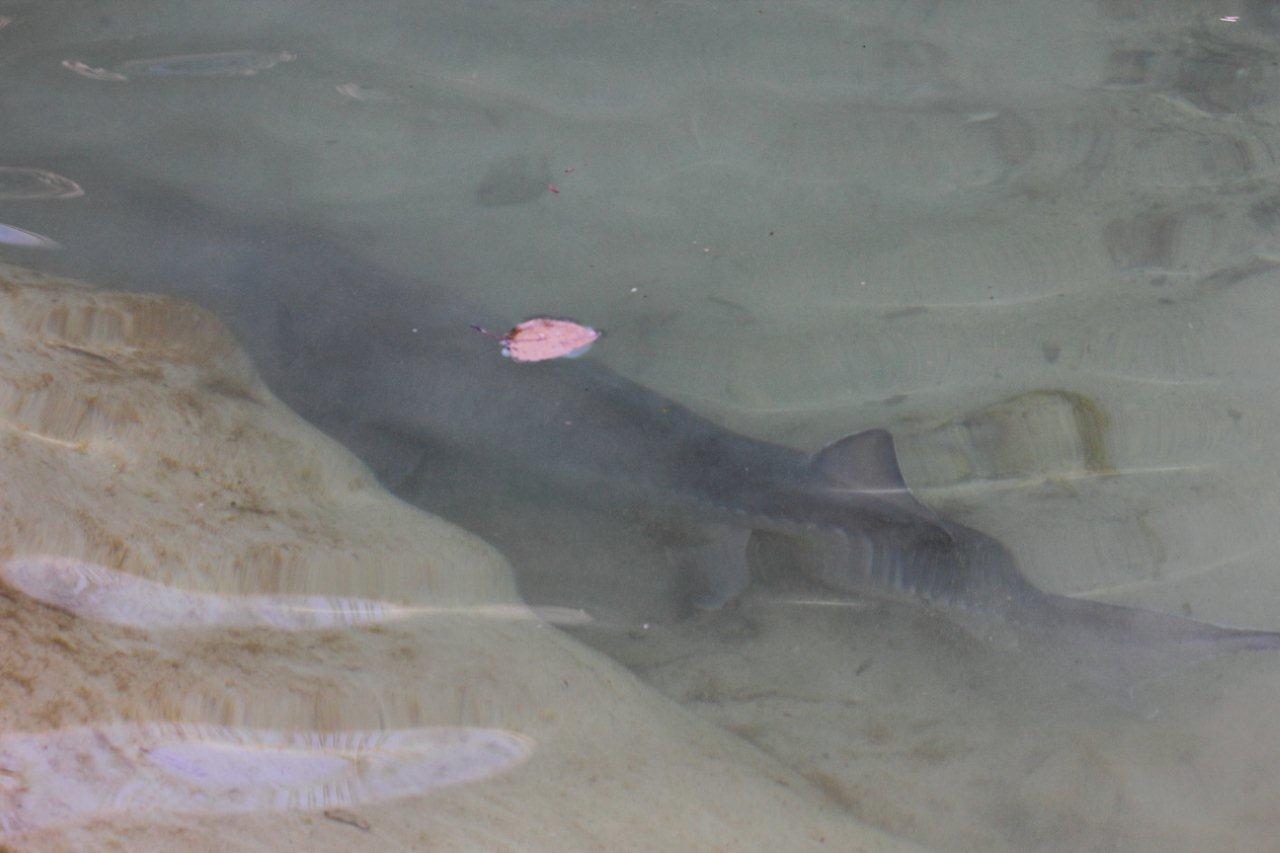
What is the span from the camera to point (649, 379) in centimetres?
344

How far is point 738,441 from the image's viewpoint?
10.4 ft

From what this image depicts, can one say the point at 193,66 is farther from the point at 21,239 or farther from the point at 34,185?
the point at 21,239

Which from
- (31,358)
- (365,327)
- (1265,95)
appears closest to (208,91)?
(365,327)

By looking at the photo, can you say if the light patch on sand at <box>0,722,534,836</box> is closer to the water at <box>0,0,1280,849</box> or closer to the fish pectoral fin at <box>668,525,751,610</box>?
the water at <box>0,0,1280,849</box>

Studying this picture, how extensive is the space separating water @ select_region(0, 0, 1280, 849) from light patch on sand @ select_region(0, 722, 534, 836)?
1cm

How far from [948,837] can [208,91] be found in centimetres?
433

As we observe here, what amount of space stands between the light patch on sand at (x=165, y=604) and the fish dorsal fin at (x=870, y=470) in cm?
144

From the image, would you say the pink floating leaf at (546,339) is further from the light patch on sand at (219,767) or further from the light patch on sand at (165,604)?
the light patch on sand at (219,767)

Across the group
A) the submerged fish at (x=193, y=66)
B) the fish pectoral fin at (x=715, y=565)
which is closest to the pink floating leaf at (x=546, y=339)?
the fish pectoral fin at (x=715, y=565)

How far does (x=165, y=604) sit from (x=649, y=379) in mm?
1956

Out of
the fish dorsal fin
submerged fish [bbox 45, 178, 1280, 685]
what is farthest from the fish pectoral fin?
the fish dorsal fin

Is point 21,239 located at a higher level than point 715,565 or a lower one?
higher

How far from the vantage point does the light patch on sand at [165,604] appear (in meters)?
1.84

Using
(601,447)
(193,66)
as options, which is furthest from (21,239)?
(601,447)
